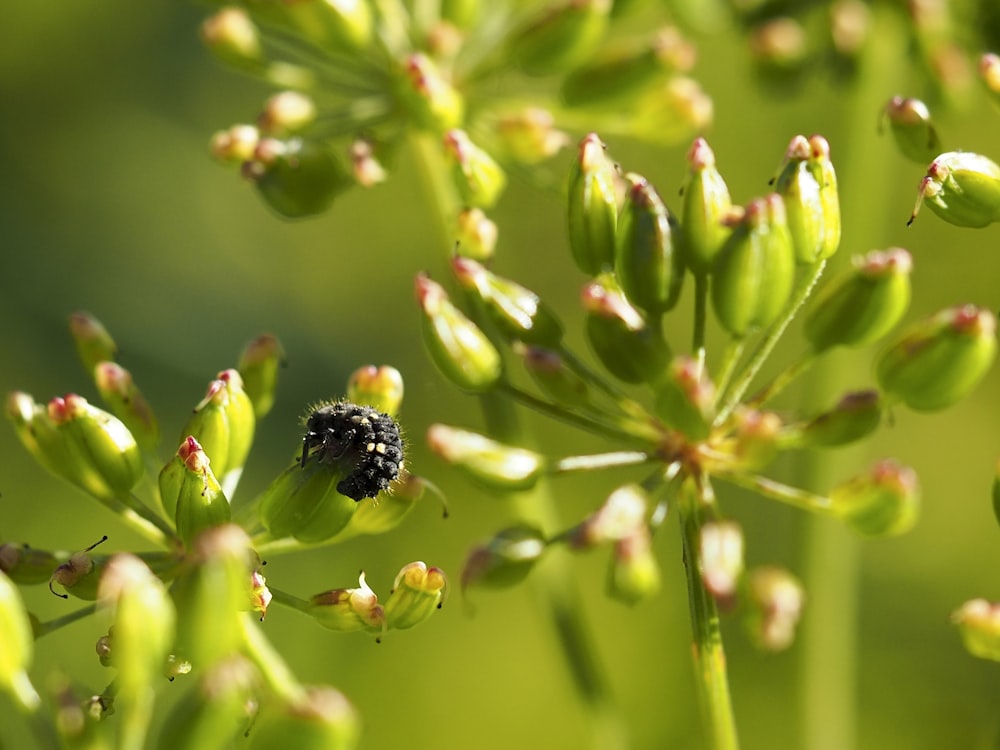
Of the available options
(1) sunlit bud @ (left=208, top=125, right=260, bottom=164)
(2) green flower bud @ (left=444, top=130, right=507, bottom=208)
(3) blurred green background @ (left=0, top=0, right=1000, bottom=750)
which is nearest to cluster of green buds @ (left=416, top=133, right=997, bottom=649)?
(2) green flower bud @ (left=444, top=130, right=507, bottom=208)

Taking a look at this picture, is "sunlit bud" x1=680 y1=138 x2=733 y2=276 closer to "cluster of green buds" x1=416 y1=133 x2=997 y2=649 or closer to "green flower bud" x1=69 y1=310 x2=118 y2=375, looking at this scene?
"cluster of green buds" x1=416 y1=133 x2=997 y2=649

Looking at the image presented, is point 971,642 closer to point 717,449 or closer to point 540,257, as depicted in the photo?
point 717,449

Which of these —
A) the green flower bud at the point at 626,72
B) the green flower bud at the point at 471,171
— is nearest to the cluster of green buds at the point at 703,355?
the green flower bud at the point at 471,171

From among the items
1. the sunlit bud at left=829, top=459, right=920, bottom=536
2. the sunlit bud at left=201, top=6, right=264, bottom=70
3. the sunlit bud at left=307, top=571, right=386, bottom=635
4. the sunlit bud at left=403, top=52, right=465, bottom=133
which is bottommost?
the sunlit bud at left=307, top=571, right=386, bottom=635

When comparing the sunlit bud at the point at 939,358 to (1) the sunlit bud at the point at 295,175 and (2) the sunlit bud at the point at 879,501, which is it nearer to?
(2) the sunlit bud at the point at 879,501

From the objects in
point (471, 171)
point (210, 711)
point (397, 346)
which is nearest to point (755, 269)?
point (471, 171)

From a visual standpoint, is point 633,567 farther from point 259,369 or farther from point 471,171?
point 471,171

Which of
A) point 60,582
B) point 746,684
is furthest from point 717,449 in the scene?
point 746,684
